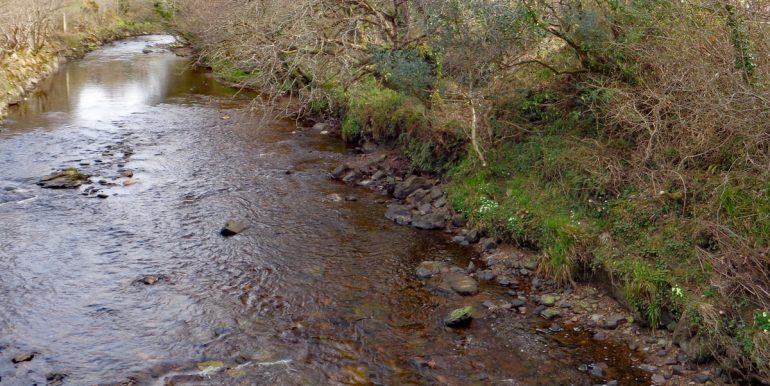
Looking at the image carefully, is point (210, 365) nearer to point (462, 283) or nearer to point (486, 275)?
point (462, 283)

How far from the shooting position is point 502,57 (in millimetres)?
13852

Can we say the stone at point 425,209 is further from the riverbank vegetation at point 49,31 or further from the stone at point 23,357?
the riverbank vegetation at point 49,31

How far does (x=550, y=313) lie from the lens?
10.3 metres

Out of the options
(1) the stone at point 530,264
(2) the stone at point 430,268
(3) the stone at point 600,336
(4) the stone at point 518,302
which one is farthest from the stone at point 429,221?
(3) the stone at point 600,336

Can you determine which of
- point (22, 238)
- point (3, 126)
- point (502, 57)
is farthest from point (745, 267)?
point (3, 126)

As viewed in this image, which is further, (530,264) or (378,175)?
(378,175)

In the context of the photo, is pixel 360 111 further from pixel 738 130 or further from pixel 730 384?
pixel 730 384

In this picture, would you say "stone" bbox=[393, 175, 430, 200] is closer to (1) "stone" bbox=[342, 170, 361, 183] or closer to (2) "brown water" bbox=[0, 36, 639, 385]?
(2) "brown water" bbox=[0, 36, 639, 385]

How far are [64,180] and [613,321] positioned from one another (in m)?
13.8

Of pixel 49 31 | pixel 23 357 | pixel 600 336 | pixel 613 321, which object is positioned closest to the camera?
pixel 23 357

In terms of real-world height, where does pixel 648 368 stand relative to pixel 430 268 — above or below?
above

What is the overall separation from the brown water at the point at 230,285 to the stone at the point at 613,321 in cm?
68

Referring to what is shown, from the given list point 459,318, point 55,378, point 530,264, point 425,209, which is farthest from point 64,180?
point 530,264

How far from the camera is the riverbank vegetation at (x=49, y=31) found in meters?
27.1
